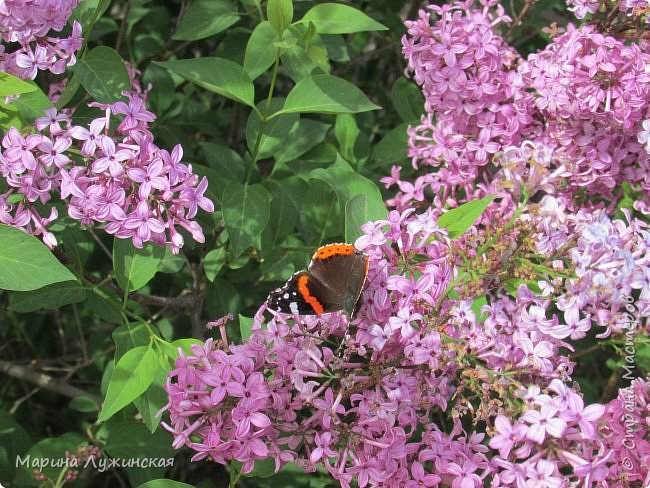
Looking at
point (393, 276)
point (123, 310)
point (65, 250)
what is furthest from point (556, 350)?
point (65, 250)

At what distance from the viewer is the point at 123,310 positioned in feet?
7.73

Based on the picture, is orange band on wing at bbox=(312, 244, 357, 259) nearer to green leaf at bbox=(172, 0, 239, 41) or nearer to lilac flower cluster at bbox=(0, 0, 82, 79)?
lilac flower cluster at bbox=(0, 0, 82, 79)

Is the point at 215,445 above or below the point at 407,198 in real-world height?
below

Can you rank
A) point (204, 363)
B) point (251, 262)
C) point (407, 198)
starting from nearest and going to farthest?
1. point (204, 363)
2. point (407, 198)
3. point (251, 262)

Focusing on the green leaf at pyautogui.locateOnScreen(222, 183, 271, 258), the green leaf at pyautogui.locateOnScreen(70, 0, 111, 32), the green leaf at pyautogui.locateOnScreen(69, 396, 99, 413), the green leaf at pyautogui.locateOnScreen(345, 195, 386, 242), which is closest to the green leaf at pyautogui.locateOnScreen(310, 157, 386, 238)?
the green leaf at pyautogui.locateOnScreen(345, 195, 386, 242)

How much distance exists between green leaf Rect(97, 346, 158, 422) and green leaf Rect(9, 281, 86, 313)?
17.0 inches

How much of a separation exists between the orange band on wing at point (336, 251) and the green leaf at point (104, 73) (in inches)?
33.9

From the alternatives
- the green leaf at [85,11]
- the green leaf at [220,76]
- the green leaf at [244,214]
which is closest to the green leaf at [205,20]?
the green leaf at [85,11]

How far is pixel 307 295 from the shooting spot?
1907 millimetres

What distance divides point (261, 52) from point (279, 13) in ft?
0.57

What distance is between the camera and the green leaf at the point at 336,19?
2.49m

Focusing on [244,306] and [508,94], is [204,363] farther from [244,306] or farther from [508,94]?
[508,94]

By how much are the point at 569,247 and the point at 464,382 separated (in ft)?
1.41

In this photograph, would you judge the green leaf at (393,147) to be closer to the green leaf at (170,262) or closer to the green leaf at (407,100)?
the green leaf at (407,100)
